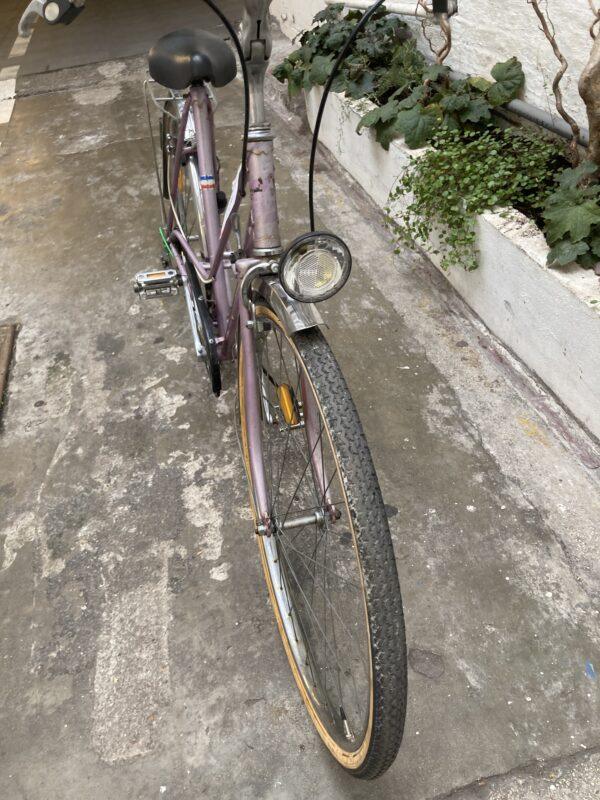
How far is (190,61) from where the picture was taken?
2.10 m

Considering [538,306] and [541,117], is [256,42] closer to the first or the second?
[538,306]

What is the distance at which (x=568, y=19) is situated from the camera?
274 centimetres

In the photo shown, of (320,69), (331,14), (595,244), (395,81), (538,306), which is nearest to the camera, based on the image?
(595,244)

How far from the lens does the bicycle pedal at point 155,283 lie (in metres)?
2.74

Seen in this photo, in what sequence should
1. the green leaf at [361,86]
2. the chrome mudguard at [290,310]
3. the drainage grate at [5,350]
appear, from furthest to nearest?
the green leaf at [361,86], the drainage grate at [5,350], the chrome mudguard at [290,310]

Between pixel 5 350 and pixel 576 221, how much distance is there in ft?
8.03

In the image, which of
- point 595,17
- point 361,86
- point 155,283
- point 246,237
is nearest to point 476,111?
point 595,17

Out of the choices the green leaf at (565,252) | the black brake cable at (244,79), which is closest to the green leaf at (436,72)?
the green leaf at (565,252)

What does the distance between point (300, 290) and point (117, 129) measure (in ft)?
13.9

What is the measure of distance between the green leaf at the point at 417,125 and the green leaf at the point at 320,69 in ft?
3.38

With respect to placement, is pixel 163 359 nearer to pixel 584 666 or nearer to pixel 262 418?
pixel 262 418

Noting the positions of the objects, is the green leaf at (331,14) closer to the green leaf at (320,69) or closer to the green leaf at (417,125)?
the green leaf at (320,69)

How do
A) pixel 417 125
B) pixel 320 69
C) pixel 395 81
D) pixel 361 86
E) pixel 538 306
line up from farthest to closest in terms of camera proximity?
pixel 320 69
pixel 361 86
pixel 395 81
pixel 417 125
pixel 538 306

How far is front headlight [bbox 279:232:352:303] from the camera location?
140 centimetres
